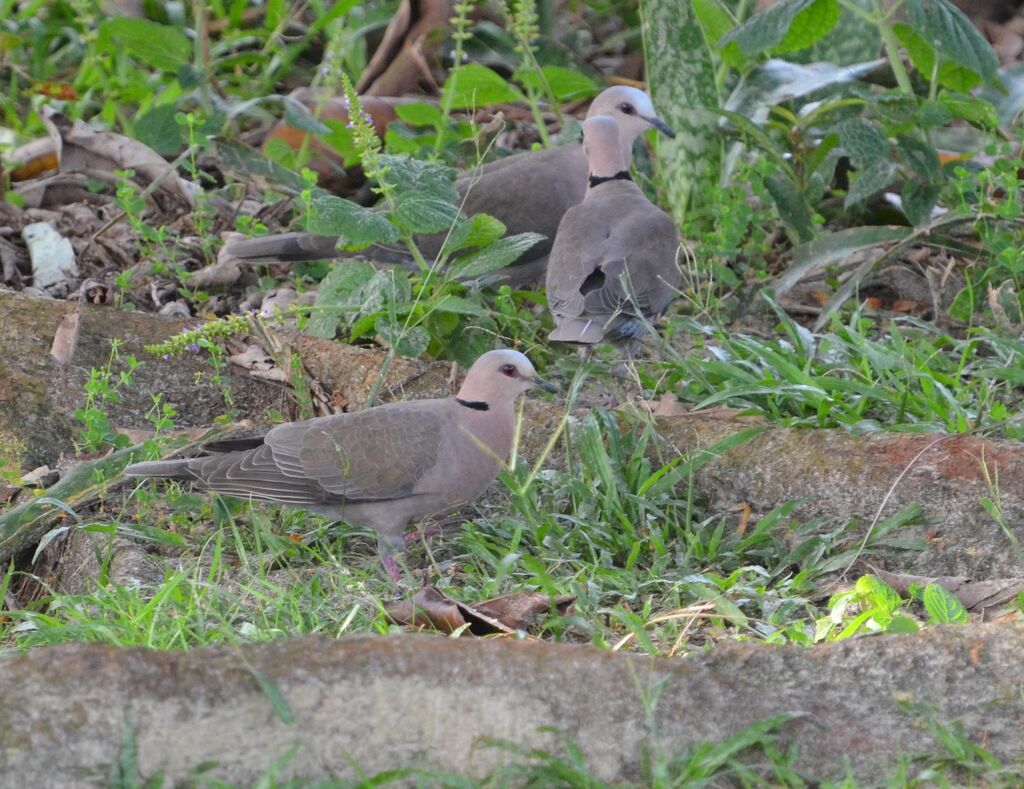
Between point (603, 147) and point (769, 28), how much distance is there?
66 centimetres

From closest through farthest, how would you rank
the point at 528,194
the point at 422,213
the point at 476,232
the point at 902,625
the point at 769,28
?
the point at 902,625
the point at 422,213
the point at 476,232
the point at 769,28
the point at 528,194

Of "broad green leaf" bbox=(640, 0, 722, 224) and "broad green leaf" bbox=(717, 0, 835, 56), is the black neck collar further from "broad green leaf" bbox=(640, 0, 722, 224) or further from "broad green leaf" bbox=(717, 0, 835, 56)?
"broad green leaf" bbox=(717, 0, 835, 56)

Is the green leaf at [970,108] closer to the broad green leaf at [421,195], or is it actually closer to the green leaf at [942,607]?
the broad green leaf at [421,195]

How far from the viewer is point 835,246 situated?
15.8 feet

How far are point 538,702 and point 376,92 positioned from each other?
192 inches

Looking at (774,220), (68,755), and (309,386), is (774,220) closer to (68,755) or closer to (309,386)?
(309,386)

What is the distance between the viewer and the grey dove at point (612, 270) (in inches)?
168

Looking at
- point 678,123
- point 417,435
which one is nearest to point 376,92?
point 678,123

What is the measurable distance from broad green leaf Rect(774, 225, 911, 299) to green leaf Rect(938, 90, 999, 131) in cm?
39

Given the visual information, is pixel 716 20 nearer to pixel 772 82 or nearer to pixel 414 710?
pixel 772 82

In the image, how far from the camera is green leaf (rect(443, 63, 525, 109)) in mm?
5461

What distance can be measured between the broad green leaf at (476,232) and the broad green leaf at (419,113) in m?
1.38

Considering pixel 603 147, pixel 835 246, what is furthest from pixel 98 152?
pixel 835 246

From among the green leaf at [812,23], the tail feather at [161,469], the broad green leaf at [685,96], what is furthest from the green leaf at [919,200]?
the tail feather at [161,469]
